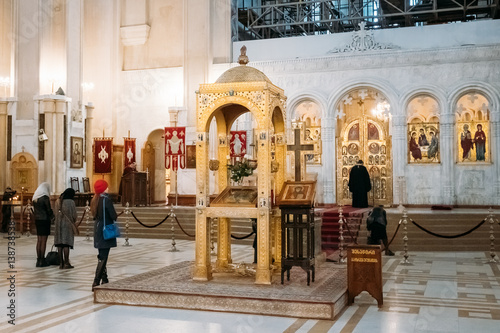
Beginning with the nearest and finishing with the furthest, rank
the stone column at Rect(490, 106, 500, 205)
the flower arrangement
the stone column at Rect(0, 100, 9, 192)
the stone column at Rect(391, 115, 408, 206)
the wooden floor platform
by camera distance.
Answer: the wooden floor platform, the flower arrangement, the stone column at Rect(490, 106, 500, 205), the stone column at Rect(391, 115, 408, 206), the stone column at Rect(0, 100, 9, 192)

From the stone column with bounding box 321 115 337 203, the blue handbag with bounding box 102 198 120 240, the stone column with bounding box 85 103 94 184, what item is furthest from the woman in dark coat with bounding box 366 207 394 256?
the stone column with bounding box 85 103 94 184

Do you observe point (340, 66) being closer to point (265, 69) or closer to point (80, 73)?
point (265, 69)

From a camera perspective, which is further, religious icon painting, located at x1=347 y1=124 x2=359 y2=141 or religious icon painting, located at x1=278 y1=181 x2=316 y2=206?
religious icon painting, located at x1=347 y1=124 x2=359 y2=141

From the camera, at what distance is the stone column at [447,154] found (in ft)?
56.0

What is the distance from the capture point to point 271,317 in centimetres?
634

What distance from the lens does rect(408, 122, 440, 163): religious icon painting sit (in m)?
17.5

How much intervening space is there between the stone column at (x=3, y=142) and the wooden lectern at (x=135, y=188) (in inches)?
147

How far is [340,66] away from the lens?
18.0m

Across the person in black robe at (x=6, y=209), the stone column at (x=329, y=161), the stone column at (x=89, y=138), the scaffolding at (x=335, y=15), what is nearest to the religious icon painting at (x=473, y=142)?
the stone column at (x=329, y=161)

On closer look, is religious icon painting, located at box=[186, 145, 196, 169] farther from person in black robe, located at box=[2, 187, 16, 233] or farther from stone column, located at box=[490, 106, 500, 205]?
stone column, located at box=[490, 106, 500, 205]

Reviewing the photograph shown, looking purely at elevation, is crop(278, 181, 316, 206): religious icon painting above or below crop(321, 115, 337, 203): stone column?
below

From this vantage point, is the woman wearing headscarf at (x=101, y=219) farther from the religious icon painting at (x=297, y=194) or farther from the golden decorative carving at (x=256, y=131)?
the religious icon painting at (x=297, y=194)

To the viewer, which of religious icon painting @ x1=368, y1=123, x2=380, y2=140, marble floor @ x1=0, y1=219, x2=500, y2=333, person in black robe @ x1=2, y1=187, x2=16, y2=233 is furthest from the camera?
religious icon painting @ x1=368, y1=123, x2=380, y2=140

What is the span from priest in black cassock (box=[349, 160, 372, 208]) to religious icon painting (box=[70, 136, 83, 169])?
28.7ft
